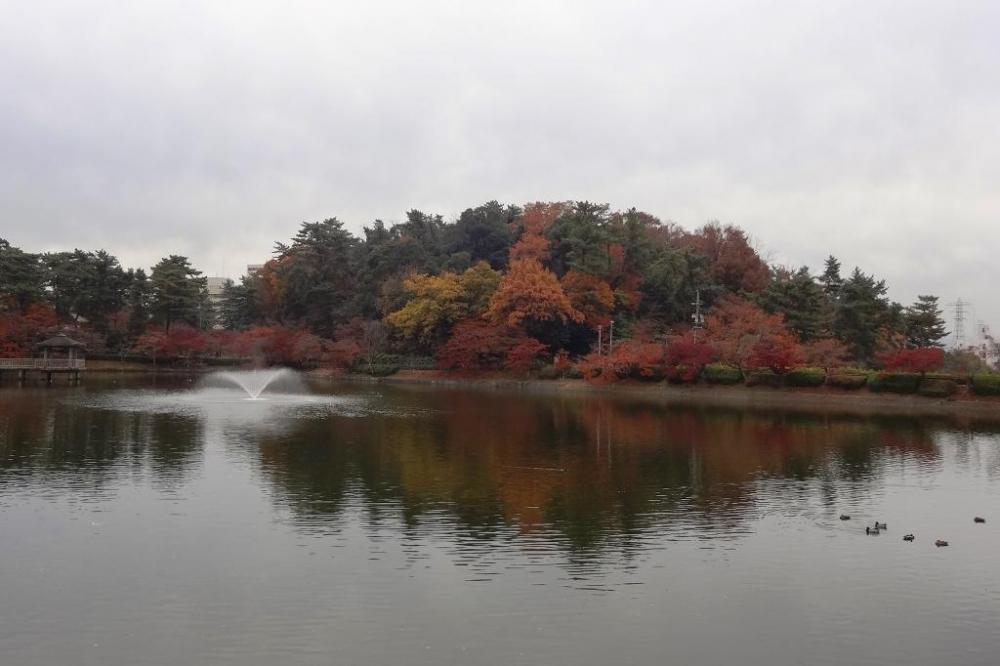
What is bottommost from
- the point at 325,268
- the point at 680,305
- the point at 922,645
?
the point at 922,645

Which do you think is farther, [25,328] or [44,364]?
[25,328]

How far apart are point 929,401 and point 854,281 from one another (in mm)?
13057

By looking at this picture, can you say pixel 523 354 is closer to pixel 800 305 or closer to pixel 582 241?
pixel 582 241

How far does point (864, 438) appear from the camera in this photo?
2717 cm

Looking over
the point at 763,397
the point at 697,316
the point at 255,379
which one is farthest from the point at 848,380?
the point at 255,379

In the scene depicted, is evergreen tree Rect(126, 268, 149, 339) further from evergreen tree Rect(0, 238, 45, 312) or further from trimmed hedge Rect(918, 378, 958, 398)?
trimmed hedge Rect(918, 378, 958, 398)

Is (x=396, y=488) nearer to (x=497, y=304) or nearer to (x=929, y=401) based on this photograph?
(x=929, y=401)

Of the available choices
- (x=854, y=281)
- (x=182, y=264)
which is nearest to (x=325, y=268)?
(x=182, y=264)

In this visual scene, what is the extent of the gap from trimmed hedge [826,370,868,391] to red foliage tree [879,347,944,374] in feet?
4.59

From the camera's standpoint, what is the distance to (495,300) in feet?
193

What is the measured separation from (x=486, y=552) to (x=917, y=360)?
3557 cm

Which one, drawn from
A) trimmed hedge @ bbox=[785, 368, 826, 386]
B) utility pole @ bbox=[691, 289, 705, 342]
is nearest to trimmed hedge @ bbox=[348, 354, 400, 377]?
utility pole @ bbox=[691, 289, 705, 342]

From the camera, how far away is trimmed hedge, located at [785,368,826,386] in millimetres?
44156

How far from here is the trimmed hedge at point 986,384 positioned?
38250mm
